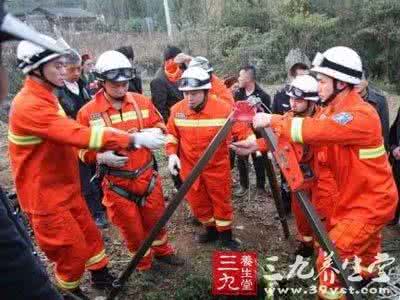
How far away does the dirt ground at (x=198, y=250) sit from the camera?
4.30 meters

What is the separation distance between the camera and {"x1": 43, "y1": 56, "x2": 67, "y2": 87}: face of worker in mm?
3295

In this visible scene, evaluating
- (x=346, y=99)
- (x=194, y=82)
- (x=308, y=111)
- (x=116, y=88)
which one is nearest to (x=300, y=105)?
(x=308, y=111)

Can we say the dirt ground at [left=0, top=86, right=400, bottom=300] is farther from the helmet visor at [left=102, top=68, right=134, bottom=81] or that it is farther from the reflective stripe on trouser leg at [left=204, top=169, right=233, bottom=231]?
the helmet visor at [left=102, top=68, right=134, bottom=81]

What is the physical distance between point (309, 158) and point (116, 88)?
204cm

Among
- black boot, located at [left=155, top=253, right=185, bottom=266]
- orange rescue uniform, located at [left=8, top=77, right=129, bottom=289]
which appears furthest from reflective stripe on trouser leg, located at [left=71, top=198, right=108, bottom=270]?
black boot, located at [left=155, top=253, right=185, bottom=266]

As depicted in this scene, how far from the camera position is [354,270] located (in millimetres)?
3525

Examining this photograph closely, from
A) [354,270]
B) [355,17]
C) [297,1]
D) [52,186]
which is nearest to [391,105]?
[355,17]

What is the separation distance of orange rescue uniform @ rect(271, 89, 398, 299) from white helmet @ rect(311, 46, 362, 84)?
139mm

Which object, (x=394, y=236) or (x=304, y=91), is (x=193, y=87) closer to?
(x=304, y=91)

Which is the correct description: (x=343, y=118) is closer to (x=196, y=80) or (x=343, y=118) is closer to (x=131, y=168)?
(x=196, y=80)

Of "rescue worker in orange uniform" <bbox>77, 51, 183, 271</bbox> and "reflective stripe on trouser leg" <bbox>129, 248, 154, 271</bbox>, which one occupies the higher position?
"rescue worker in orange uniform" <bbox>77, 51, 183, 271</bbox>

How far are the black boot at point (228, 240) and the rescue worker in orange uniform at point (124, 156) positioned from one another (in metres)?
0.99

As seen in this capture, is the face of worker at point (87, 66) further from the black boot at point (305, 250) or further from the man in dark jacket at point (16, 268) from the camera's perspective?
the man in dark jacket at point (16, 268)

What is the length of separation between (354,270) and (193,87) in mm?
2346
